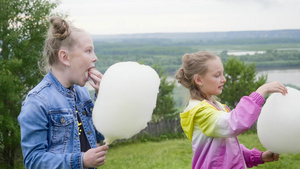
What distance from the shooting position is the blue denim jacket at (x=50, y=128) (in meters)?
2.26

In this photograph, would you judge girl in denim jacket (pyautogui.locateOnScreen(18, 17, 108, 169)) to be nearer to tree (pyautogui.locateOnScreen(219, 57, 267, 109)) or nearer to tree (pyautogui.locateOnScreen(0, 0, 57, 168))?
tree (pyautogui.locateOnScreen(0, 0, 57, 168))

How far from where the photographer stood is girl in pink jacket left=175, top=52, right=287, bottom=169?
2.51m

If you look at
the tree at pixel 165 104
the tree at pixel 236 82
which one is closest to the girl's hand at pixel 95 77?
the tree at pixel 236 82

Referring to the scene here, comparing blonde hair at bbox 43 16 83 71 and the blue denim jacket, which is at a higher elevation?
blonde hair at bbox 43 16 83 71

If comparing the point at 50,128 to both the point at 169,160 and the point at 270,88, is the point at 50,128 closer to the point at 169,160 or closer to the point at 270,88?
the point at 270,88

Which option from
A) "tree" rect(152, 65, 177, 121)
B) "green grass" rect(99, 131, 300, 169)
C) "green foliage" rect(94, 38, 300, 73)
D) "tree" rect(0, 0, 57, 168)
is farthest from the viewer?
"green foliage" rect(94, 38, 300, 73)

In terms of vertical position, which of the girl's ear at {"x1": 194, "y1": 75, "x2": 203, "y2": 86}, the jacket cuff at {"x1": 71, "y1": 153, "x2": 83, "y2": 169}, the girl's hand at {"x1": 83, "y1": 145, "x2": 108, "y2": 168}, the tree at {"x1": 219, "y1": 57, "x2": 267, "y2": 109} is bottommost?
the tree at {"x1": 219, "y1": 57, "x2": 267, "y2": 109}

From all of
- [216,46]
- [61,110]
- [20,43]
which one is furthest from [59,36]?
[216,46]

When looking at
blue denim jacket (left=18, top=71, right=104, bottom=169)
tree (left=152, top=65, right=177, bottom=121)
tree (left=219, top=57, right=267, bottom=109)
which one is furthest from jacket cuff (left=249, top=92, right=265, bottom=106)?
tree (left=152, top=65, right=177, bottom=121)

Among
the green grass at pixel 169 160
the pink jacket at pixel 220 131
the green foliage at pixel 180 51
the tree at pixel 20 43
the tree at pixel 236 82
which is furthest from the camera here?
the green foliage at pixel 180 51

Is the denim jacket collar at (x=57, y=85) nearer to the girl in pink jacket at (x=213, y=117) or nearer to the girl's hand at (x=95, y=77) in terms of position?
the girl's hand at (x=95, y=77)


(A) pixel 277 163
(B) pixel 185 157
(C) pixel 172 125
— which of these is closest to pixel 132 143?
(C) pixel 172 125

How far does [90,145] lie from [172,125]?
15370 mm

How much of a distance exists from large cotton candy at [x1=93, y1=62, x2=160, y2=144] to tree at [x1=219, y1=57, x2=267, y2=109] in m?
16.3
